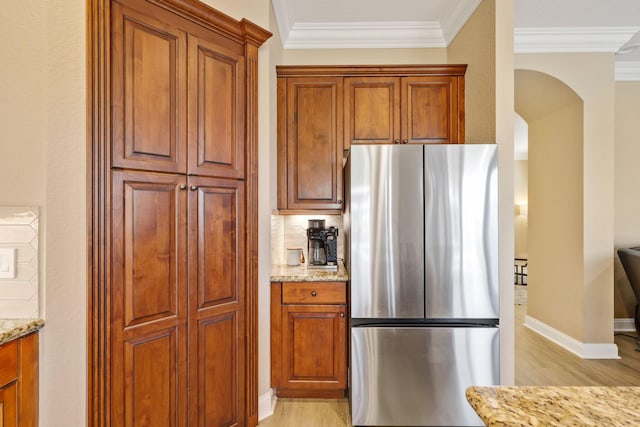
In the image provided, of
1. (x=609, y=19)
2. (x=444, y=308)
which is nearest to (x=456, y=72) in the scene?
(x=609, y=19)

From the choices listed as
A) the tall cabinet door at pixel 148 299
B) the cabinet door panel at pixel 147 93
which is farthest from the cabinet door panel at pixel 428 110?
the tall cabinet door at pixel 148 299

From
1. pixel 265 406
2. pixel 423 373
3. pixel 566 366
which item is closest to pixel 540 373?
pixel 566 366

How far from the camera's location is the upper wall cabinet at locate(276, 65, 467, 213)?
2.65 m

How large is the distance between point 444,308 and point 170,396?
5.39 feet

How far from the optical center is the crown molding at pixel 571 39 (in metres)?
2.97

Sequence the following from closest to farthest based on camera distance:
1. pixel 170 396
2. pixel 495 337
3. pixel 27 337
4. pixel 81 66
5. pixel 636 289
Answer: pixel 27 337 < pixel 81 66 < pixel 170 396 < pixel 495 337 < pixel 636 289

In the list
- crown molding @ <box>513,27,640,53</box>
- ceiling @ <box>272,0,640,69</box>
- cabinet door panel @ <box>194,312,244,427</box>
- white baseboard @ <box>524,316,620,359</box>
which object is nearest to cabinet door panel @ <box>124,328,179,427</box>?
cabinet door panel @ <box>194,312,244,427</box>

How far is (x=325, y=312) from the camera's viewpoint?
224cm

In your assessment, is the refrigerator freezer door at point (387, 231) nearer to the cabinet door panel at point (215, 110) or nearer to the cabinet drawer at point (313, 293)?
the cabinet drawer at point (313, 293)

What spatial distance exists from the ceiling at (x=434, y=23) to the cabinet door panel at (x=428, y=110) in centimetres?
47

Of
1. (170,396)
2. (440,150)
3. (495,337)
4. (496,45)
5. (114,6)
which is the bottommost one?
(170,396)

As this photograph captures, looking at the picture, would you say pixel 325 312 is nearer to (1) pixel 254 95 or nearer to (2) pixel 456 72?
(1) pixel 254 95

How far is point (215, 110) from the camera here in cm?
180

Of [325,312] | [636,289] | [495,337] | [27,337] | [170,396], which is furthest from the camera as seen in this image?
[636,289]
